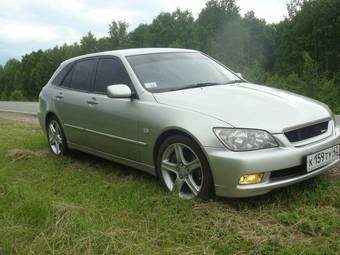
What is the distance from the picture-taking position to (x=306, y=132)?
4172 mm

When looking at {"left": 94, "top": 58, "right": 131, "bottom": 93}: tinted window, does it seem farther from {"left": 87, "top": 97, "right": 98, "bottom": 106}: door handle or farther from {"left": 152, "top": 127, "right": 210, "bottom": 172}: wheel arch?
{"left": 152, "top": 127, "right": 210, "bottom": 172}: wheel arch

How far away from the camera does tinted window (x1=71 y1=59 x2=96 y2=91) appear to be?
6028 millimetres

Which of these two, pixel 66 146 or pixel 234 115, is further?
pixel 66 146

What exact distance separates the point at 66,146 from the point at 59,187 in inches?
61.7

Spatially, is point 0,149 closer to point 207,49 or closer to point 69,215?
point 69,215

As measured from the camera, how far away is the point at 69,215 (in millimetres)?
3945

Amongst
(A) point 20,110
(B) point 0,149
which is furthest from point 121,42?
(B) point 0,149

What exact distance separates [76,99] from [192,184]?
2.40m

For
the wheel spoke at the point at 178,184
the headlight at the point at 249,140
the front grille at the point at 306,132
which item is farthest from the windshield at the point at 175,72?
the front grille at the point at 306,132

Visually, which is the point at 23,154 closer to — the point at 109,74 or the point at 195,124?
the point at 109,74

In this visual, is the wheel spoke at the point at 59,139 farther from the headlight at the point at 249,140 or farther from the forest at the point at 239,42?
the forest at the point at 239,42

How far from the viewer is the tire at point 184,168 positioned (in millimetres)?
4133

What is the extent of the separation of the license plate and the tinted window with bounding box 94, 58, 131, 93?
83.4 inches

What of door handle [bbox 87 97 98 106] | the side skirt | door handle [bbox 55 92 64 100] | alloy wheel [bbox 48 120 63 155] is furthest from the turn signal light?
alloy wheel [bbox 48 120 63 155]
